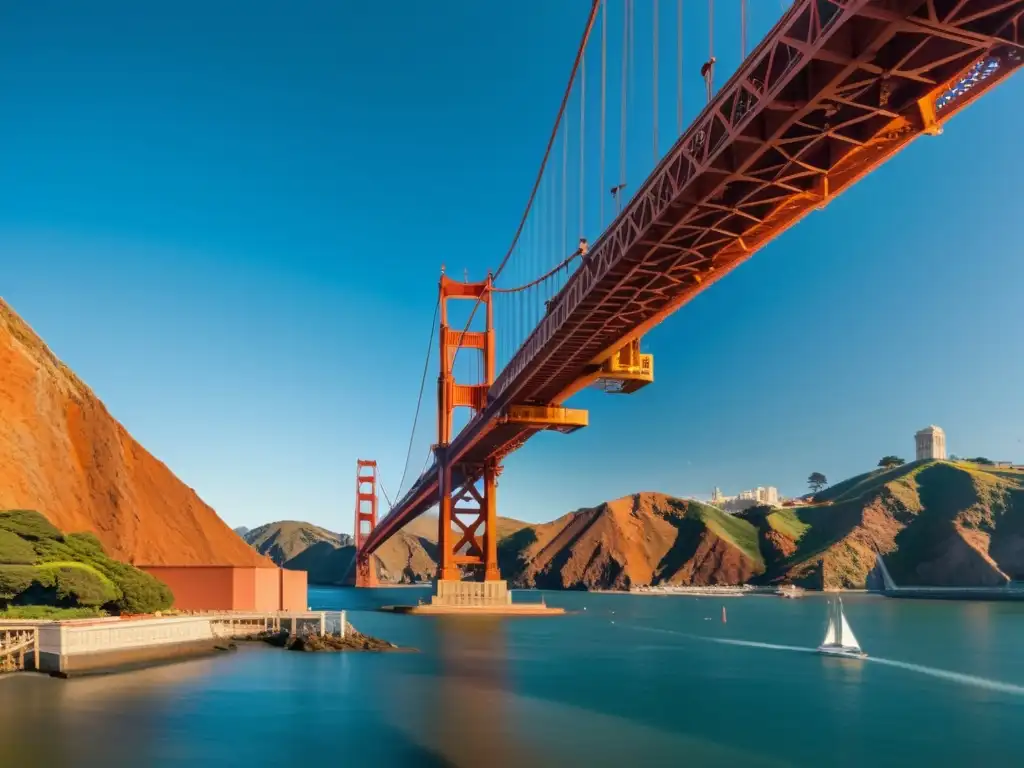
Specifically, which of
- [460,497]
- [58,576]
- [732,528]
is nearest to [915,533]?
[732,528]

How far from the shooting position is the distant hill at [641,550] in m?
126

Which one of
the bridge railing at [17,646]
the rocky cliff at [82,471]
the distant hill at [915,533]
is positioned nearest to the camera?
the bridge railing at [17,646]

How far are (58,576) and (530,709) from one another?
14.2 metres

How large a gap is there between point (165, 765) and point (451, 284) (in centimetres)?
5183

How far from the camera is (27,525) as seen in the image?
29406 mm

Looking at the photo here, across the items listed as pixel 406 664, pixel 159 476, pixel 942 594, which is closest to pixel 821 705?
pixel 406 664

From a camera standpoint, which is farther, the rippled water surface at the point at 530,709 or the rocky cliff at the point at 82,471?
the rocky cliff at the point at 82,471

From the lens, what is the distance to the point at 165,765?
50.4 ft

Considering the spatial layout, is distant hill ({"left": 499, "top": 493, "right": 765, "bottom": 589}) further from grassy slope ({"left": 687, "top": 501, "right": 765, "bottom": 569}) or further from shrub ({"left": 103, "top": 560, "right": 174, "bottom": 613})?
shrub ({"left": 103, "top": 560, "right": 174, "bottom": 613})

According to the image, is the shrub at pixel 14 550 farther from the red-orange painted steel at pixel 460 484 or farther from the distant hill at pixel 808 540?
the distant hill at pixel 808 540

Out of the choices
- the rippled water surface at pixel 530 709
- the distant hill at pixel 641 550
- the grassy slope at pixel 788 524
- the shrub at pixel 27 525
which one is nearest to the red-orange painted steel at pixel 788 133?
the rippled water surface at pixel 530 709

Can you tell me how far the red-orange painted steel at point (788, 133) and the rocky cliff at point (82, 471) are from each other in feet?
88.2

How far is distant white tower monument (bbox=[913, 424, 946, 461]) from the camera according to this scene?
500ft

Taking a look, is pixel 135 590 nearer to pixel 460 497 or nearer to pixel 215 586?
pixel 215 586
